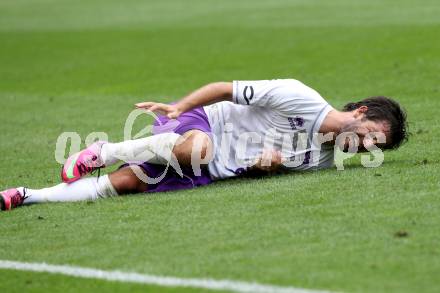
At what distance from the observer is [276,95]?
790 cm

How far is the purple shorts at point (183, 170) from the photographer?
7.92 m

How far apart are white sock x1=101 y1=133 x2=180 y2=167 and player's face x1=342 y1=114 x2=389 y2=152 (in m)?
1.37

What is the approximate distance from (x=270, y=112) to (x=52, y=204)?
1899 millimetres

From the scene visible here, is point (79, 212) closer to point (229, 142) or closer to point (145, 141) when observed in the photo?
point (145, 141)

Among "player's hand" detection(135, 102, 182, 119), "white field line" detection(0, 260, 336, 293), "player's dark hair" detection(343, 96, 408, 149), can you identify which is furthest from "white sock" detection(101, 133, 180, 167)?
"white field line" detection(0, 260, 336, 293)

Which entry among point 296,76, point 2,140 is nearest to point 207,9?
point 296,76

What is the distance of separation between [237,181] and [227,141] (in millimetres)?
336

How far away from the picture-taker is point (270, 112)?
8.07m

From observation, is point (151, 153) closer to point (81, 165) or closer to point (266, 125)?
point (81, 165)

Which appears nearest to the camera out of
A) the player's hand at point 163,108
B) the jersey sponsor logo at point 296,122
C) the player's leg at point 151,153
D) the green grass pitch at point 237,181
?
the green grass pitch at point 237,181

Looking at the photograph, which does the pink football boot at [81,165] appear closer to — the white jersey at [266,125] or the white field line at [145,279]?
the white jersey at [266,125]

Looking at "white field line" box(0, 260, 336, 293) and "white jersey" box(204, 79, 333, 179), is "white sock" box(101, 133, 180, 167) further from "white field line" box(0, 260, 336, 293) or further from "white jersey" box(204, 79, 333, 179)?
"white field line" box(0, 260, 336, 293)

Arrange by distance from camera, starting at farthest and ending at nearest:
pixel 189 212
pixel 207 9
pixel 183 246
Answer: pixel 207 9
pixel 189 212
pixel 183 246

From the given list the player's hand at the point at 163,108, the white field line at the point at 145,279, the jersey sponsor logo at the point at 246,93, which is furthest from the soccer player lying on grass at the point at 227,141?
the white field line at the point at 145,279
